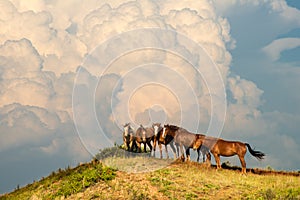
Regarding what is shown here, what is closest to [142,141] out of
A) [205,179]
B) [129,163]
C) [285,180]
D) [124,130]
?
[124,130]

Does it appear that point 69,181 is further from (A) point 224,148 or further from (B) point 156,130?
(A) point 224,148

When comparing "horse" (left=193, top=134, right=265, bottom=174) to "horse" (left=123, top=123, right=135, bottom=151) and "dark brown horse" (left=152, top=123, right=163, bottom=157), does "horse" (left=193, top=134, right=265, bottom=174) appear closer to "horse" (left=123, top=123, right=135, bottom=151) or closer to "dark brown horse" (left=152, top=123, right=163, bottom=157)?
"dark brown horse" (left=152, top=123, right=163, bottom=157)

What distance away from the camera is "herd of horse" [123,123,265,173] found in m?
32.8

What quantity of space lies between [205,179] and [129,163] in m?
5.33

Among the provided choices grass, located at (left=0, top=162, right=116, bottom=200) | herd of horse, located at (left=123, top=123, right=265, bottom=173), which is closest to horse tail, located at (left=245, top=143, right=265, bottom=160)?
herd of horse, located at (left=123, top=123, right=265, bottom=173)

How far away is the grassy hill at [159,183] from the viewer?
83.8 feet

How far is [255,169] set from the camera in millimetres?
35219

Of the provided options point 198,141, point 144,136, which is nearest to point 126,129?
point 144,136

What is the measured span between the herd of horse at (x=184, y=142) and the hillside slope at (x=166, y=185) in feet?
5.00

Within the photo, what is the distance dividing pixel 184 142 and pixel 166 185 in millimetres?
7313

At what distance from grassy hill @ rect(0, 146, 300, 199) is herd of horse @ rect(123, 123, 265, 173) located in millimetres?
1307

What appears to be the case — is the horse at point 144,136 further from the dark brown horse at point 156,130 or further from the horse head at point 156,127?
the horse head at point 156,127

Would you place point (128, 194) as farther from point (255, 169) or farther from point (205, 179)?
point (255, 169)

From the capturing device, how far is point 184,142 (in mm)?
33500
